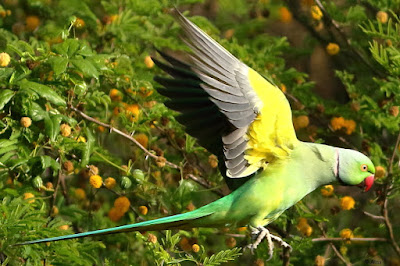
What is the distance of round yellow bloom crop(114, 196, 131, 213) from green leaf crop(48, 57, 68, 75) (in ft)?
2.70

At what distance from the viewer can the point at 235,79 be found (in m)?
2.75

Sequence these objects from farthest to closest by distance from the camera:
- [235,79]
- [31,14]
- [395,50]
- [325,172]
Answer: [31,14] → [395,50] → [325,172] → [235,79]

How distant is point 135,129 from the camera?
11.0 feet

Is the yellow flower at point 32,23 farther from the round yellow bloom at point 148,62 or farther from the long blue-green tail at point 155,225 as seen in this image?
the long blue-green tail at point 155,225

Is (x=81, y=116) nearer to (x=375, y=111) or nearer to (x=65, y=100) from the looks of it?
(x=65, y=100)

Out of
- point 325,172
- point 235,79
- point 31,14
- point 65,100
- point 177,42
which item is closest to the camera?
point 235,79

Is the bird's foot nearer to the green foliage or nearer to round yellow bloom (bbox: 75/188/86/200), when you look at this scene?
the green foliage

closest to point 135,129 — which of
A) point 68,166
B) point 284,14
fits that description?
point 68,166

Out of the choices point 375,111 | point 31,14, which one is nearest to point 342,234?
point 375,111

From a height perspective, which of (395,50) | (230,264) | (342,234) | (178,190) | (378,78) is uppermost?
(395,50)

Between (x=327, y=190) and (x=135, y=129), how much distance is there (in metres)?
0.93

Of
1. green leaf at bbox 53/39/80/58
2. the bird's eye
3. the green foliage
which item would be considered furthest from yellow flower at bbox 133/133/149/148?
the bird's eye

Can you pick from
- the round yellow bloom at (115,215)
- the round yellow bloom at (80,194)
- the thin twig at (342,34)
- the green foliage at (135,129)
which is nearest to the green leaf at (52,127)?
the green foliage at (135,129)

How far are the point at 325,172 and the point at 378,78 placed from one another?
1.14 metres
